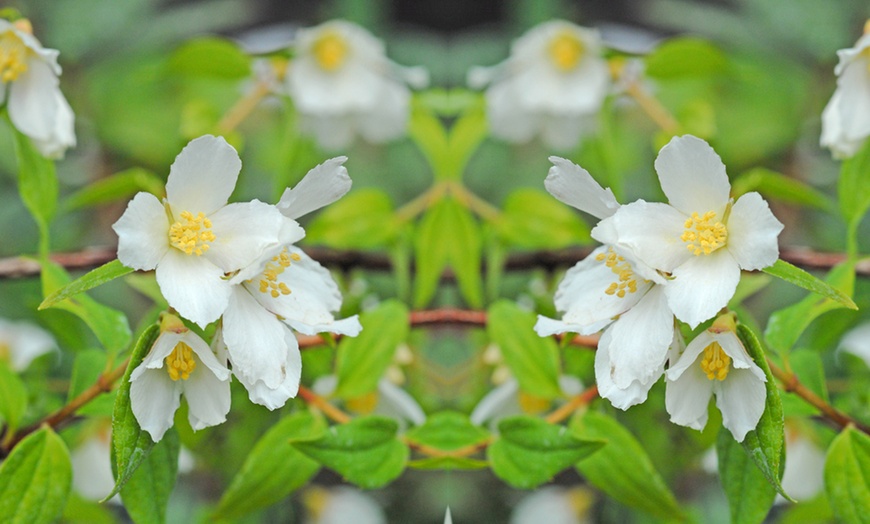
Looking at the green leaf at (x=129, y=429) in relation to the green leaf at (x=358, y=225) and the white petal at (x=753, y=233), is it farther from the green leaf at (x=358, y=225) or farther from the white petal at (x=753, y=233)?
the green leaf at (x=358, y=225)

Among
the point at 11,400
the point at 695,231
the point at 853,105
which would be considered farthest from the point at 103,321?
the point at 853,105

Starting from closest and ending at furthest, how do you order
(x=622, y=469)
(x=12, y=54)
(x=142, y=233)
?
(x=142, y=233), (x=12, y=54), (x=622, y=469)

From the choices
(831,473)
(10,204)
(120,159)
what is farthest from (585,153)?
(10,204)

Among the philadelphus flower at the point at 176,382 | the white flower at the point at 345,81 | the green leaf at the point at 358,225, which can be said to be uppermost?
the philadelphus flower at the point at 176,382

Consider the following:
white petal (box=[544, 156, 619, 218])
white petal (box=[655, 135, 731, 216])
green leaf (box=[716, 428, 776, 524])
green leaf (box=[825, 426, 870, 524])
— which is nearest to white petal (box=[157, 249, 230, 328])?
white petal (box=[544, 156, 619, 218])

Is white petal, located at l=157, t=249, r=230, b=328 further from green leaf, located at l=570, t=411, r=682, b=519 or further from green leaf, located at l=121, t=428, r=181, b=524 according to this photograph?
green leaf, located at l=570, t=411, r=682, b=519

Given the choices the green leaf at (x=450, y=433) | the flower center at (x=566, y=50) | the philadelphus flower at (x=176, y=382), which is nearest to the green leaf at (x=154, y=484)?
the philadelphus flower at (x=176, y=382)

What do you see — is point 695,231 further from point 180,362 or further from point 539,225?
point 539,225
